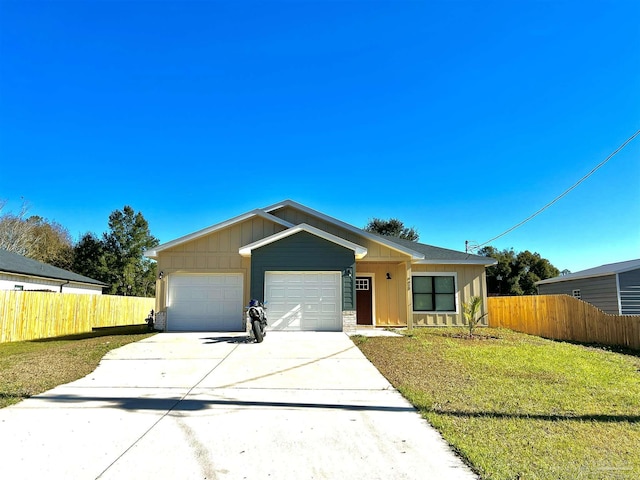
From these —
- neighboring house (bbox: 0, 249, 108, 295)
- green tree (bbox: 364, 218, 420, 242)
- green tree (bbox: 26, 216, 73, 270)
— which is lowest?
neighboring house (bbox: 0, 249, 108, 295)

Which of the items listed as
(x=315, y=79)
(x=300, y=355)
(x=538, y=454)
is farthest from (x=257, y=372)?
(x=315, y=79)

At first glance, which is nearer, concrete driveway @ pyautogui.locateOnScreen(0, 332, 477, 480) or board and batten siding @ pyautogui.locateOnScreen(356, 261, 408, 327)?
concrete driveway @ pyautogui.locateOnScreen(0, 332, 477, 480)

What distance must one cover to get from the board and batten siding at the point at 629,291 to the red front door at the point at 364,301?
12073 mm

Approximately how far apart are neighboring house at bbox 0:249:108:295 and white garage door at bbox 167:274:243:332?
8.93m

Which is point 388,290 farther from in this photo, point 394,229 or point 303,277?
point 394,229

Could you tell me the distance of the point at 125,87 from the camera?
13234mm

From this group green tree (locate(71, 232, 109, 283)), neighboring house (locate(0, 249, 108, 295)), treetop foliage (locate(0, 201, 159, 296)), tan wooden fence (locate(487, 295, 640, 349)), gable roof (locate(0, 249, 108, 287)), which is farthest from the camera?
treetop foliage (locate(0, 201, 159, 296))

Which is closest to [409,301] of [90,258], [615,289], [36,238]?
[615,289]

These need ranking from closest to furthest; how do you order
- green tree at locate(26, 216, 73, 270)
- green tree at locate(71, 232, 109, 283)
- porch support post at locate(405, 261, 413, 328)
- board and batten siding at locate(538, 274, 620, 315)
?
1. porch support post at locate(405, 261, 413, 328)
2. board and batten siding at locate(538, 274, 620, 315)
3. green tree at locate(71, 232, 109, 283)
4. green tree at locate(26, 216, 73, 270)

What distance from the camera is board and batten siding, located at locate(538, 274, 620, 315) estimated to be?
1858 cm

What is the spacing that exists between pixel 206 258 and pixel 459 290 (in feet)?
34.9

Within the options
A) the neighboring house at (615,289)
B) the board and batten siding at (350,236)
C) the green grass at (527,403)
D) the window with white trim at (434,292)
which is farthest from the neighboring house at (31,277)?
the neighboring house at (615,289)

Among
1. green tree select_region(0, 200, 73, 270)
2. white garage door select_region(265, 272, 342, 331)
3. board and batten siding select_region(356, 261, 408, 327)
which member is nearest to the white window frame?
board and batten siding select_region(356, 261, 408, 327)

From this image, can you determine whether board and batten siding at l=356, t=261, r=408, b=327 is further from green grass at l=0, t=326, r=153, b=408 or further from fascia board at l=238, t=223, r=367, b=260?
green grass at l=0, t=326, r=153, b=408
